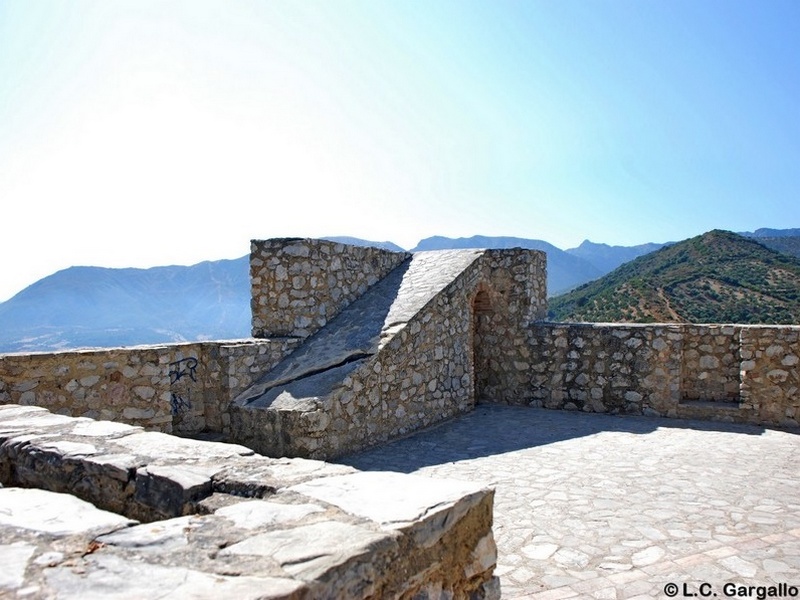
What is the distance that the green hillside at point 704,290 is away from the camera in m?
23.0

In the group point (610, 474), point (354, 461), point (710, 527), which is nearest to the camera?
point (710, 527)

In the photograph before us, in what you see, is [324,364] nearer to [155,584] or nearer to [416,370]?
[416,370]

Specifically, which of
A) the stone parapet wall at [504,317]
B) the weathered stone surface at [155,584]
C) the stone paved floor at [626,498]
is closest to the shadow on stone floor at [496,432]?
the stone paved floor at [626,498]

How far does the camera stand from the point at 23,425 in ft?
12.8

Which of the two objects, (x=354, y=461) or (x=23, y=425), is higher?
(x=23, y=425)

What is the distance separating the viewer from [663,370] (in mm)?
9078

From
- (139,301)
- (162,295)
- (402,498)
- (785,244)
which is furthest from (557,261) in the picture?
(402,498)

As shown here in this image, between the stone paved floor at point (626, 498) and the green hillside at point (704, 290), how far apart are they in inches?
481

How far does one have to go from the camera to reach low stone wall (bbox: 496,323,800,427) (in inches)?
332

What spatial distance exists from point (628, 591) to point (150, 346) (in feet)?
18.6

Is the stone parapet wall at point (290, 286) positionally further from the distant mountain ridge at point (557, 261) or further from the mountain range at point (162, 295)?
the distant mountain ridge at point (557, 261)

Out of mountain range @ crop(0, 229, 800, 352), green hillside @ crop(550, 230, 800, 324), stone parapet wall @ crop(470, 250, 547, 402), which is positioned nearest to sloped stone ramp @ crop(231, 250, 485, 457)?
stone parapet wall @ crop(470, 250, 547, 402)

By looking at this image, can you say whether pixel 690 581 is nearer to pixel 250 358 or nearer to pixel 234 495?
pixel 234 495

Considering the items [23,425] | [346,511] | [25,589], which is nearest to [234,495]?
[346,511]
